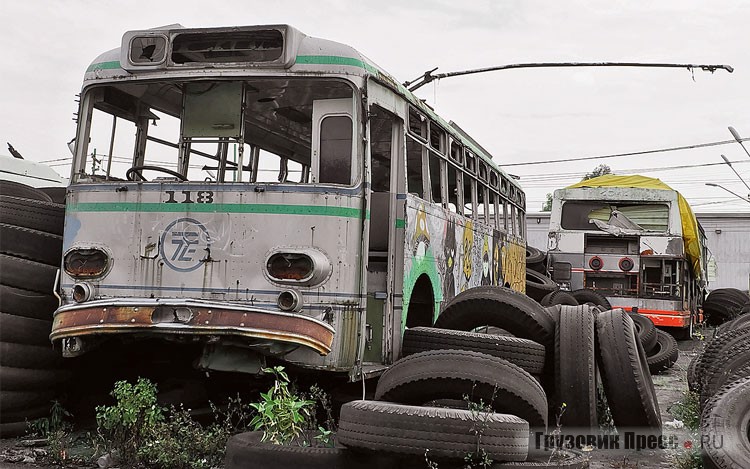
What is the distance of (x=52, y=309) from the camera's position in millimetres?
6863

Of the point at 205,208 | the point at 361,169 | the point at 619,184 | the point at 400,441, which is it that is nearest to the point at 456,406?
the point at 400,441

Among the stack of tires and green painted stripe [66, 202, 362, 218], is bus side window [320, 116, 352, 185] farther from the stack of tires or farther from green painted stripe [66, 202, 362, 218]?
the stack of tires

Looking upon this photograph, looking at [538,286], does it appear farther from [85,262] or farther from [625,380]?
[85,262]

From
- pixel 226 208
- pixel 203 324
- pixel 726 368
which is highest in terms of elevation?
pixel 226 208

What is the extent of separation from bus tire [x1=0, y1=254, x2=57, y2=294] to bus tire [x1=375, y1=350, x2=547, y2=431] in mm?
3204

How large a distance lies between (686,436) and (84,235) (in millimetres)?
5528

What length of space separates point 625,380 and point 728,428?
1.56 metres

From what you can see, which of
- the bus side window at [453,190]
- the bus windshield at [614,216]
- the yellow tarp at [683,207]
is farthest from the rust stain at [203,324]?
the yellow tarp at [683,207]

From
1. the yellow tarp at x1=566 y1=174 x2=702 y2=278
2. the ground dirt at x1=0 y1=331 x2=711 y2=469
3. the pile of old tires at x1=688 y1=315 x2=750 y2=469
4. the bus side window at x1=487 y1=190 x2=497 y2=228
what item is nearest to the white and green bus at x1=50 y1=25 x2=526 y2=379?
the ground dirt at x1=0 y1=331 x2=711 y2=469

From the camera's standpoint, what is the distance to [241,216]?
6.33 m

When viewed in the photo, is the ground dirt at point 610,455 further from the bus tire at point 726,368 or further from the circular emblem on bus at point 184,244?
the circular emblem on bus at point 184,244

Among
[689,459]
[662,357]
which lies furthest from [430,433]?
[662,357]

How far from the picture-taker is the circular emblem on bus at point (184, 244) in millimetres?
6359

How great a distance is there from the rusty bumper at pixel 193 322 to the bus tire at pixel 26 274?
979 millimetres
